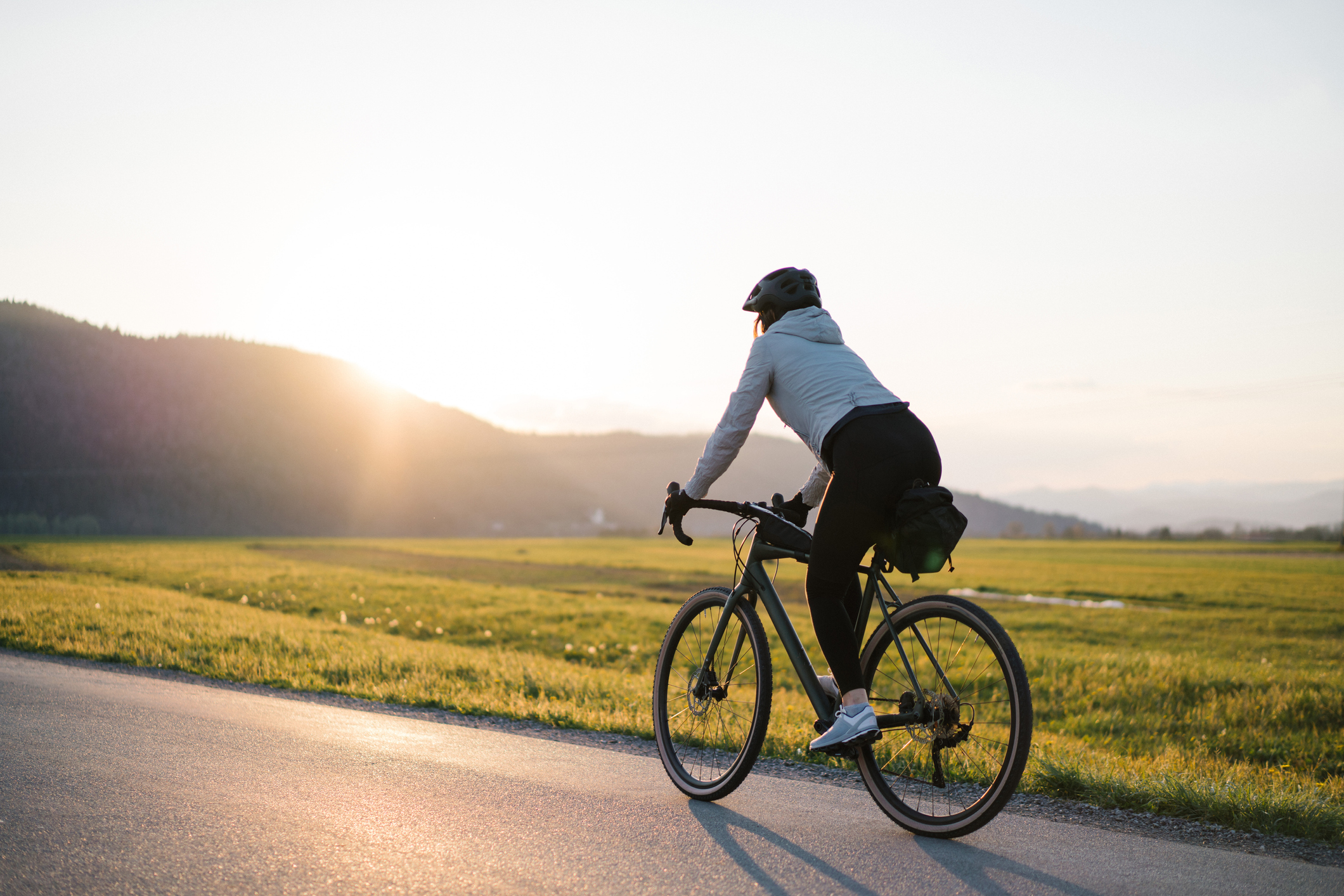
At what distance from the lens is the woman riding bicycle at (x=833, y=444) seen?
153 inches

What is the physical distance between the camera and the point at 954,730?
3.87 m

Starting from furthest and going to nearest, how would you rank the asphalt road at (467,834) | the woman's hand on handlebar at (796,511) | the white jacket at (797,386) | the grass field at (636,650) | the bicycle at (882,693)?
the grass field at (636,650) → the woman's hand on handlebar at (796,511) → the white jacket at (797,386) → the bicycle at (882,693) → the asphalt road at (467,834)

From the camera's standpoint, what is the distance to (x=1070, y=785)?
15.7ft

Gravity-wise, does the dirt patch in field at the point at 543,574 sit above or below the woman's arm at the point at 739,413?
below

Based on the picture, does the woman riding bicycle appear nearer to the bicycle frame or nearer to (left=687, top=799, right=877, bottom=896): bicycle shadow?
the bicycle frame

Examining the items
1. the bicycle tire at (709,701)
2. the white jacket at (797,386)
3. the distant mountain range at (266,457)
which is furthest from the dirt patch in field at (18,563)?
the distant mountain range at (266,457)

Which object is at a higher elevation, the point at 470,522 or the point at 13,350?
the point at 13,350

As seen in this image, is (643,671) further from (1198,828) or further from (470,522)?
(470,522)

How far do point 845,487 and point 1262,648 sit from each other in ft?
67.2

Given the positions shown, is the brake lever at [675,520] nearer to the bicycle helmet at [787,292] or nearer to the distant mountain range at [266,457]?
the bicycle helmet at [787,292]

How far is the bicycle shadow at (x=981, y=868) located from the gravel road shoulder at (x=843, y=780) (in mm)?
800

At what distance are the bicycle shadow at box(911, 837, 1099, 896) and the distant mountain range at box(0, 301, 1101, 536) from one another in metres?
86.1

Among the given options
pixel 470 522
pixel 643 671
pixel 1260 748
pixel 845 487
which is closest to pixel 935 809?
pixel 845 487

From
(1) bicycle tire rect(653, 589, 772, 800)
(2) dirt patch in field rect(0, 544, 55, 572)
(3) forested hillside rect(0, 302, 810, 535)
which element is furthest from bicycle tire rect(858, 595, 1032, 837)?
(3) forested hillside rect(0, 302, 810, 535)
